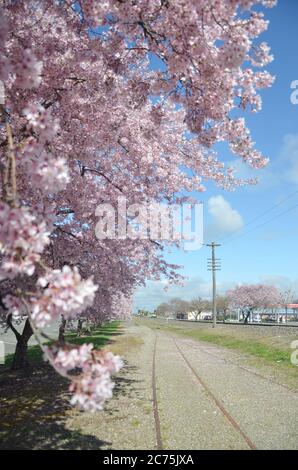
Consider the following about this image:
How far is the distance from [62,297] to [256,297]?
11219cm

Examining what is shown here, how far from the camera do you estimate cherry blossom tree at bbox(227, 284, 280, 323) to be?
11138 cm

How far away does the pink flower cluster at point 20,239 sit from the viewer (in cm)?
403

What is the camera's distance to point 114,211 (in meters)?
13.9

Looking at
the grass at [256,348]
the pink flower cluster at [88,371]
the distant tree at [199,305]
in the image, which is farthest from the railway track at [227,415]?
the distant tree at [199,305]

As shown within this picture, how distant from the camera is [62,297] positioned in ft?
13.3

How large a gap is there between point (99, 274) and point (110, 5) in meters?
10.5

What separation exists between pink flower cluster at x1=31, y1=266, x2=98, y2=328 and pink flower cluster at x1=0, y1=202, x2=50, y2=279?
25 centimetres

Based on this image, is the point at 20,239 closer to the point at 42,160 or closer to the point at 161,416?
the point at 42,160

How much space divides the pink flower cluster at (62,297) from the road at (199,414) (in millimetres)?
5648

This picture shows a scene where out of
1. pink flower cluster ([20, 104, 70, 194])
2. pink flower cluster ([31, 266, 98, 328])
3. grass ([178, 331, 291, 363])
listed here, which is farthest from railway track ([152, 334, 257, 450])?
grass ([178, 331, 291, 363])

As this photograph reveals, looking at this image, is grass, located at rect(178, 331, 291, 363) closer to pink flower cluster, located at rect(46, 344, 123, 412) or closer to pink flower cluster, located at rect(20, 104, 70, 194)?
pink flower cluster, located at rect(46, 344, 123, 412)

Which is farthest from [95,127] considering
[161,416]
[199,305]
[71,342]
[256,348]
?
A: [199,305]
